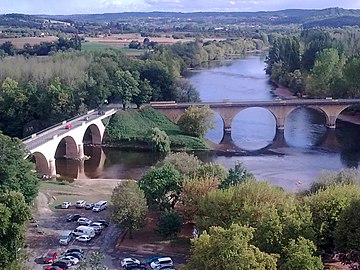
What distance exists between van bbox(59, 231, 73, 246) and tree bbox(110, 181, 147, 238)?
8.77ft

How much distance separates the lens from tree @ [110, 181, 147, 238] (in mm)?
29906

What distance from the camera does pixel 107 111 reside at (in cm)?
6081

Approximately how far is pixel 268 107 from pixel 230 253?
44.6m

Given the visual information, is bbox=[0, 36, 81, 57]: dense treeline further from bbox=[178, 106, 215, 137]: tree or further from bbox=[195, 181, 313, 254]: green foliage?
bbox=[195, 181, 313, 254]: green foliage

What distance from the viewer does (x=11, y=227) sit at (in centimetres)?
2567

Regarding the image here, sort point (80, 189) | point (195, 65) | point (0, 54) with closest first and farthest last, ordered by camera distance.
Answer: point (80, 189) < point (0, 54) < point (195, 65)

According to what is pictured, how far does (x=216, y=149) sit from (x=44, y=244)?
92.0 ft

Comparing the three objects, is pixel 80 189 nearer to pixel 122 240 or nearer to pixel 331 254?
pixel 122 240

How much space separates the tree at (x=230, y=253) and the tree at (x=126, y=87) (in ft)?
134

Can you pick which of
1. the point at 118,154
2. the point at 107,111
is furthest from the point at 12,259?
the point at 107,111

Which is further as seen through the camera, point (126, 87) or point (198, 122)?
point (126, 87)

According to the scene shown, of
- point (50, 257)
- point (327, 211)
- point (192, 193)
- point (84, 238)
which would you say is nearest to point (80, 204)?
point (84, 238)

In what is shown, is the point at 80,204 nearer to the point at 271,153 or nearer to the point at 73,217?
the point at 73,217

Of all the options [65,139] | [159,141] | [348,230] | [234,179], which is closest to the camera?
[348,230]
